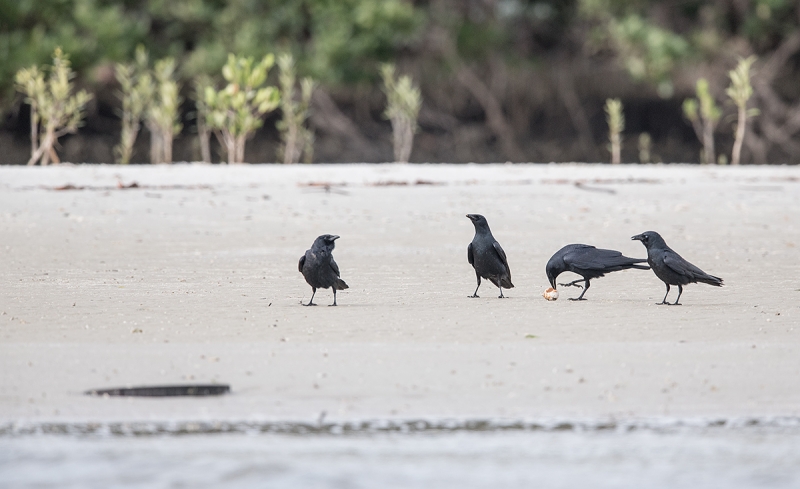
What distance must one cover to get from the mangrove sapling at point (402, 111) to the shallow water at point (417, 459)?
11517 millimetres

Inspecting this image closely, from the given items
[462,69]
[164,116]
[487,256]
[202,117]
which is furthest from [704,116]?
[487,256]

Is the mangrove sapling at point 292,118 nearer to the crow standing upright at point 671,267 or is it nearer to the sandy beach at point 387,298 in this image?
the sandy beach at point 387,298

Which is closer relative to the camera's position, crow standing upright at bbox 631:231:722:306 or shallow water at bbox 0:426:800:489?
shallow water at bbox 0:426:800:489

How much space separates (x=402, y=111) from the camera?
51.5 ft

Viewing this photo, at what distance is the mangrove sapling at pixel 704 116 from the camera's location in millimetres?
15648

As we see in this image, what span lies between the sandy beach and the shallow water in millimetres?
221

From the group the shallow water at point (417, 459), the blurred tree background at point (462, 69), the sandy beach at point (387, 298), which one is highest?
the blurred tree background at point (462, 69)

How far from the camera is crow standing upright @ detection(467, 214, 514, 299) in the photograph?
6664mm

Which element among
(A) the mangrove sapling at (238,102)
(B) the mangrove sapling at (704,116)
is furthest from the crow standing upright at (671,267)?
(B) the mangrove sapling at (704,116)

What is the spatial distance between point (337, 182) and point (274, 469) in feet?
26.2

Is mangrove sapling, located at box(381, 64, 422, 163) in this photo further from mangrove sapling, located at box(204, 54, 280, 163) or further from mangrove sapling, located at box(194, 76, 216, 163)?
mangrove sapling, located at box(194, 76, 216, 163)

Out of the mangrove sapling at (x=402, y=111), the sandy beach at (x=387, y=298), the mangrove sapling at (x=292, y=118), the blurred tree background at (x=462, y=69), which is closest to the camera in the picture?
the sandy beach at (x=387, y=298)

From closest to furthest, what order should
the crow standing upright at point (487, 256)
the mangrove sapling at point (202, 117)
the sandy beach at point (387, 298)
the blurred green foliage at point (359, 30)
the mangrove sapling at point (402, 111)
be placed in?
the sandy beach at point (387, 298) < the crow standing upright at point (487, 256) < the mangrove sapling at point (402, 111) < the mangrove sapling at point (202, 117) < the blurred green foliage at point (359, 30)

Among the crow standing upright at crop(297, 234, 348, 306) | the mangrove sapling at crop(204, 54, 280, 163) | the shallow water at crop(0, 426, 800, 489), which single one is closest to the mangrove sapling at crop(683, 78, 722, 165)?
the mangrove sapling at crop(204, 54, 280, 163)
